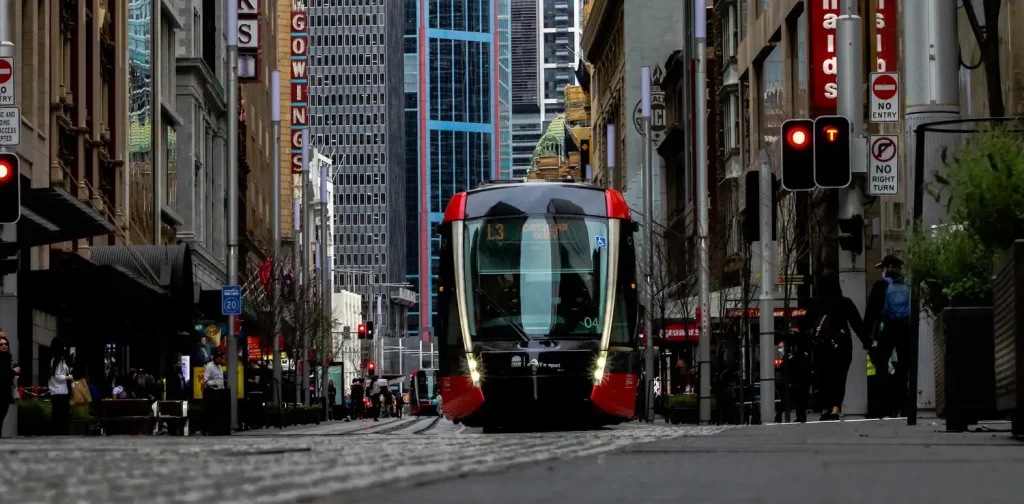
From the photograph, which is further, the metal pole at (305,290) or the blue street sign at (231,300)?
the metal pole at (305,290)

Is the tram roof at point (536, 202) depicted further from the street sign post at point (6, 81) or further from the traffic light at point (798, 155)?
the street sign post at point (6, 81)

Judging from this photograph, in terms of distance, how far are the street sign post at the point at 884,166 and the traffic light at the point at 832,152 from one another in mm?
4087

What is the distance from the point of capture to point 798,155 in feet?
71.7

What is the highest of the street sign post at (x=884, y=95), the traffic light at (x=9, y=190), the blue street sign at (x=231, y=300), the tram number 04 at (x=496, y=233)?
the street sign post at (x=884, y=95)

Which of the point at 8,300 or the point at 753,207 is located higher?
the point at 753,207

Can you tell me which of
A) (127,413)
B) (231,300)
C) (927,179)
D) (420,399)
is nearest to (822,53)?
(231,300)

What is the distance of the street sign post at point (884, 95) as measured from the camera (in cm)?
2483

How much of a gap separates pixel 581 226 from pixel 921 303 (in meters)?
9.10

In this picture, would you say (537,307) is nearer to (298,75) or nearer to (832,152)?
(832,152)

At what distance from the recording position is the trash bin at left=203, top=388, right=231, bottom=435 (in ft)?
99.8

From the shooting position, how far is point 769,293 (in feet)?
84.6

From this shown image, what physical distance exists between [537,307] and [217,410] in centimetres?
664

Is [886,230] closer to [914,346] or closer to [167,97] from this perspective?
[914,346]

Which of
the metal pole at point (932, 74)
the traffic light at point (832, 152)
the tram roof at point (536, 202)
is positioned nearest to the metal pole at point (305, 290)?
the tram roof at point (536, 202)
